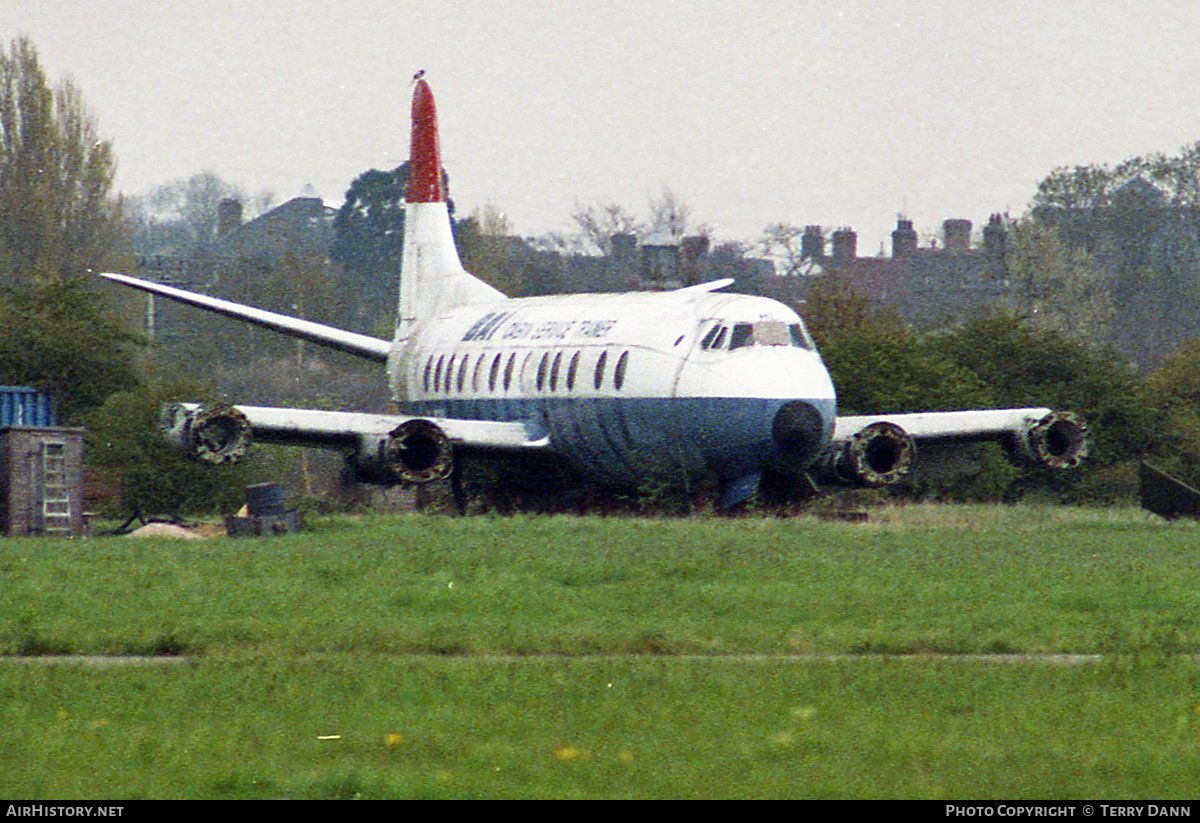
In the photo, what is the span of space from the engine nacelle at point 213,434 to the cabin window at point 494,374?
222 inches

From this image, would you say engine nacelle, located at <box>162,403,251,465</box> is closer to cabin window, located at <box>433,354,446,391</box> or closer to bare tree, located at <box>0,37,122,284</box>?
cabin window, located at <box>433,354,446,391</box>

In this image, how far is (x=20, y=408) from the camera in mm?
39312

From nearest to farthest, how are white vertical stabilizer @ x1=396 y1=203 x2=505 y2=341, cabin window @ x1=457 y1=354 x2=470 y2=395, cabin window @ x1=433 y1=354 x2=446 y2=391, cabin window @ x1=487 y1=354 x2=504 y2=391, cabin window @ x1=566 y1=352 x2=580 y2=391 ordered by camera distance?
cabin window @ x1=566 y1=352 x2=580 y2=391
cabin window @ x1=487 y1=354 x2=504 y2=391
cabin window @ x1=457 y1=354 x2=470 y2=395
cabin window @ x1=433 y1=354 x2=446 y2=391
white vertical stabilizer @ x1=396 y1=203 x2=505 y2=341

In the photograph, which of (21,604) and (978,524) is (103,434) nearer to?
(978,524)

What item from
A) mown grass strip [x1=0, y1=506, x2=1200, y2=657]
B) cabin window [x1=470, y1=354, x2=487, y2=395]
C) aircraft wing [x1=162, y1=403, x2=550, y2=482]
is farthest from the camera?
cabin window [x1=470, y1=354, x2=487, y2=395]

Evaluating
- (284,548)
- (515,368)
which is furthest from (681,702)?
(515,368)

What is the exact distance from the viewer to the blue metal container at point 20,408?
39.1m

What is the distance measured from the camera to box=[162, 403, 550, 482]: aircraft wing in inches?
1171

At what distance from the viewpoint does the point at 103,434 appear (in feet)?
140

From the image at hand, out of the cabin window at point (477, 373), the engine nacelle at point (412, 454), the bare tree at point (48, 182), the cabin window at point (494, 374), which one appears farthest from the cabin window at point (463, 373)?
the bare tree at point (48, 182)

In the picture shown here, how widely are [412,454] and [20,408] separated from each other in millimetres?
11646

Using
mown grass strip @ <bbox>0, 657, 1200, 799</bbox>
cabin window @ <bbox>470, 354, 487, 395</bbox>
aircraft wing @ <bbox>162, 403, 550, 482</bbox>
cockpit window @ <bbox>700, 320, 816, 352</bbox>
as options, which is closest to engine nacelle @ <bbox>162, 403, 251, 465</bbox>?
aircraft wing @ <bbox>162, 403, 550, 482</bbox>

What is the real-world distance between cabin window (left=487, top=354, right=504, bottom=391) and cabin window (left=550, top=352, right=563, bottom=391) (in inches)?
84.5

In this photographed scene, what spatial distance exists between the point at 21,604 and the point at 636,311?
16.0 m
